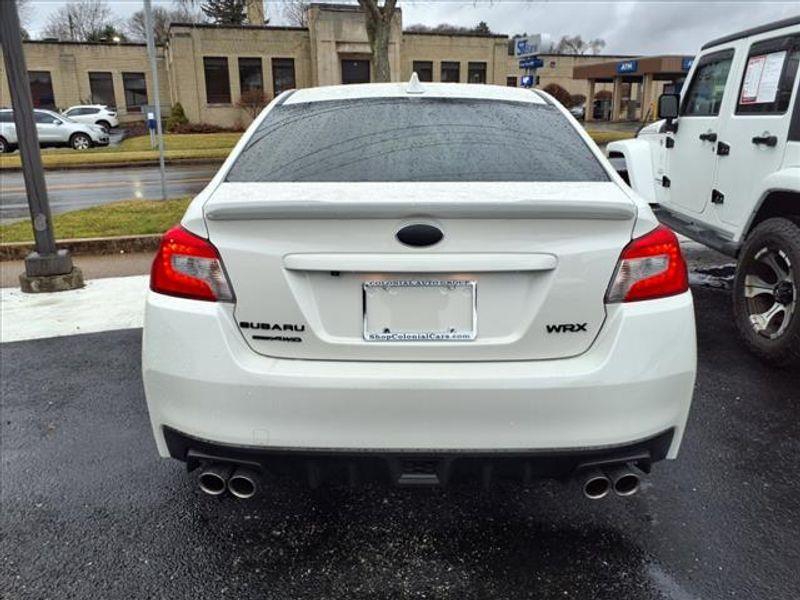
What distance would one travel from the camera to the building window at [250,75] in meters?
39.5

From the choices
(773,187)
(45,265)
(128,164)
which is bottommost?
(128,164)

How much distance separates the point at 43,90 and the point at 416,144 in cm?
5016

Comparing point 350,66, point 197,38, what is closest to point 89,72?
point 197,38

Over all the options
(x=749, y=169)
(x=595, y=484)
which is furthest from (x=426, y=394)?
(x=749, y=169)

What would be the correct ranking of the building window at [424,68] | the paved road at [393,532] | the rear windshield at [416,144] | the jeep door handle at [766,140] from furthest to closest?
the building window at [424,68] < the jeep door handle at [766,140] < the rear windshield at [416,144] < the paved road at [393,532]

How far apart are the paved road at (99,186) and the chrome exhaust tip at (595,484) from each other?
455 inches

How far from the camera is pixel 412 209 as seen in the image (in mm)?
2088

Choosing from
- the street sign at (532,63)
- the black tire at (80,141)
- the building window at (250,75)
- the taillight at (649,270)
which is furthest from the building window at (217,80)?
the taillight at (649,270)

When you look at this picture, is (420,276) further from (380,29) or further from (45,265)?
(380,29)

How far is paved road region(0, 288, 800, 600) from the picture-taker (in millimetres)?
2326

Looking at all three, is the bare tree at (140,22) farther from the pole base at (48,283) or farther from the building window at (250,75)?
the pole base at (48,283)

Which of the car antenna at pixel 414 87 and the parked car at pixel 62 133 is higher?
the car antenna at pixel 414 87

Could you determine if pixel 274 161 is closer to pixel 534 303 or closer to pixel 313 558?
pixel 534 303

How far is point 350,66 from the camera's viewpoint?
1570 inches
